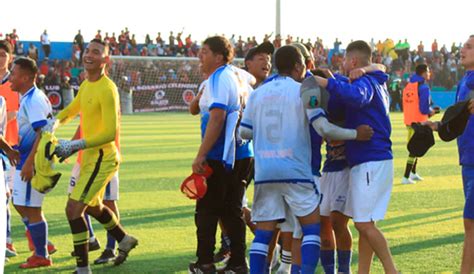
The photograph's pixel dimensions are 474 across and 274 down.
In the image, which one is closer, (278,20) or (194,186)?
(194,186)

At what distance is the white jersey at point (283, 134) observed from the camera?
641 centimetres

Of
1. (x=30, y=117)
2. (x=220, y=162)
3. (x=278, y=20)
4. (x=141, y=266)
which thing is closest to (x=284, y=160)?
(x=220, y=162)

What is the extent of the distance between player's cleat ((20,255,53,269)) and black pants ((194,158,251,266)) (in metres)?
1.55

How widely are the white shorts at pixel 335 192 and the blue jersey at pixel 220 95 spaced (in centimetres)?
102

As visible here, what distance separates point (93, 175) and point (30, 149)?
3.84 feet

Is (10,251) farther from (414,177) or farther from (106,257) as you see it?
(414,177)

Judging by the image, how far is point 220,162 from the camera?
25.0 ft

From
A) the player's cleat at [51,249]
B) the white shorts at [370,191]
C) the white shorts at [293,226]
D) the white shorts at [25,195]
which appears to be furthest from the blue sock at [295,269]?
the player's cleat at [51,249]

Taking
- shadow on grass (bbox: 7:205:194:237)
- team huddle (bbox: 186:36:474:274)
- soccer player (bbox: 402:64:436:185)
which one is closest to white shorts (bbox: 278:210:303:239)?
team huddle (bbox: 186:36:474:274)

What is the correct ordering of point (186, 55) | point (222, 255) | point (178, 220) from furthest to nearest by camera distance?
point (186, 55) < point (178, 220) < point (222, 255)

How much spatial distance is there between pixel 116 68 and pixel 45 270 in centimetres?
3550

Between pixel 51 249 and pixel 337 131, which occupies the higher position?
pixel 337 131

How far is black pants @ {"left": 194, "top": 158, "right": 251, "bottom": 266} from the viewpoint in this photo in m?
7.60

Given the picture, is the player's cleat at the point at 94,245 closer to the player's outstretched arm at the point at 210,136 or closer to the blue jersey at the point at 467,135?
the player's outstretched arm at the point at 210,136
